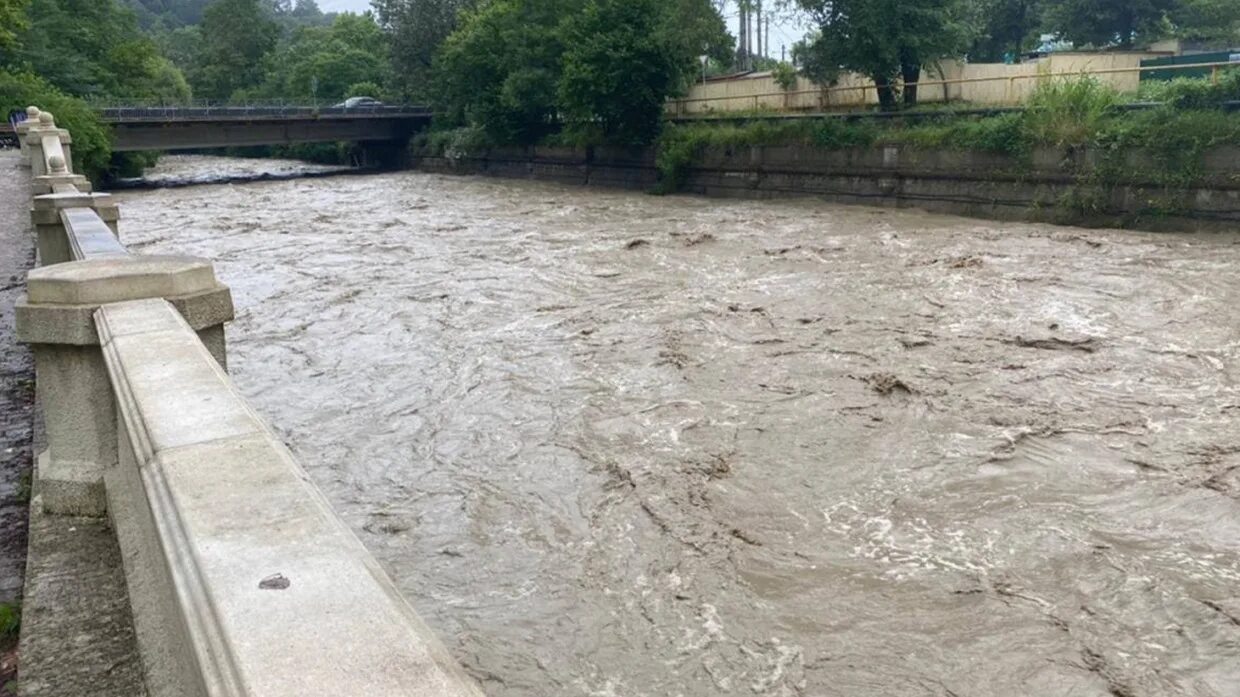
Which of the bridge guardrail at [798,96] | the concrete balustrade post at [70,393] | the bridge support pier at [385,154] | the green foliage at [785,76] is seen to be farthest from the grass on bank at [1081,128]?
the bridge support pier at [385,154]

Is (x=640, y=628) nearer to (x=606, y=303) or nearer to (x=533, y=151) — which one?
(x=606, y=303)

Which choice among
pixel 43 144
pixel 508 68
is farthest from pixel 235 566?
pixel 508 68

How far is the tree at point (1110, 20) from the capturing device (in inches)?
1919

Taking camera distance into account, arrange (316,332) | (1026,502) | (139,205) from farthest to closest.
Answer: (139,205) < (316,332) < (1026,502)

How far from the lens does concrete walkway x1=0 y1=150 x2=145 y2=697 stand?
2951mm

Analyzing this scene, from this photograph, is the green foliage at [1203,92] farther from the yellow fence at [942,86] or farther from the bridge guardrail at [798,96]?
the bridge guardrail at [798,96]

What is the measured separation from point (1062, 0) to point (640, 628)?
5343cm

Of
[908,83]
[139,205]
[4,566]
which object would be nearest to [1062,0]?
[908,83]

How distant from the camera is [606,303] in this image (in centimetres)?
1712

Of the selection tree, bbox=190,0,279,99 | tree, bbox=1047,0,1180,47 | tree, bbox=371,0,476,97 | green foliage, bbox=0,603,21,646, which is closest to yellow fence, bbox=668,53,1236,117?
tree, bbox=1047,0,1180,47

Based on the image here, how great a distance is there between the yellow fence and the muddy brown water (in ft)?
36.9

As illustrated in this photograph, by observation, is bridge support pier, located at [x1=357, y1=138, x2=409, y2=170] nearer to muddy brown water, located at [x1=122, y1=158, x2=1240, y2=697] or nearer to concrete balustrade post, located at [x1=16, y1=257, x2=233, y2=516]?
muddy brown water, located at [x1=122, y1=158, x2=1240, y2=697]

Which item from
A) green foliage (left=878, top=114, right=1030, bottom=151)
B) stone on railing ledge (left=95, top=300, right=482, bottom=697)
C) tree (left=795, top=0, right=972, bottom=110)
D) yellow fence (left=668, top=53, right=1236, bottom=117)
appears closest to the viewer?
stone on railing ledge (left=95, top=300, right=482, bottom=697)

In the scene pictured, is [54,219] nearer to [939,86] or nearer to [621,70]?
[939,86]
